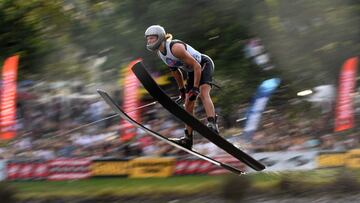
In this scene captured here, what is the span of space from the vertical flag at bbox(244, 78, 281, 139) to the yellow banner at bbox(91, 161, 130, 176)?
2.37 m

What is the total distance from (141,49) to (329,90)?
4.18 meters

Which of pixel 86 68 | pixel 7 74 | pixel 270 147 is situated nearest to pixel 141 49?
pixel 86 68

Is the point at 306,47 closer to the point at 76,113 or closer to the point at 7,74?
the point at 76,113

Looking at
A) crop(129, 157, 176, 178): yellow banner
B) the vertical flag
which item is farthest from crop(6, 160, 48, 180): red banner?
the vertical flag

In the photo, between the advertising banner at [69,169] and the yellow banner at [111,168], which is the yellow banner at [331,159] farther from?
the advertising banner at [69,169]

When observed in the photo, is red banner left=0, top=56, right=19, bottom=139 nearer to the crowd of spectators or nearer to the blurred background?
the blurred background

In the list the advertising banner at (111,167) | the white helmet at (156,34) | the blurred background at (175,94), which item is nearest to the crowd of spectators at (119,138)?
the blurred background at (175,94)

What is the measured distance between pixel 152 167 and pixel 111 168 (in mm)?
825

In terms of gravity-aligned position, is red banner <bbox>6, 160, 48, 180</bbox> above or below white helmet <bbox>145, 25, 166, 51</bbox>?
below

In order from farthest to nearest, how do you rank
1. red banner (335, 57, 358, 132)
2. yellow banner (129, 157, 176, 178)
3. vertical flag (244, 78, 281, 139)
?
red banner (335, 57, 358, 132), vertical flag (244, 78, 281, 139), yellow banner (129, 157, 176, 178)

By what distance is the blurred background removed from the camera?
40.6ft

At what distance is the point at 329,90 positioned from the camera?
13.8 m

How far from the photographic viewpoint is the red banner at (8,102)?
41.3ft

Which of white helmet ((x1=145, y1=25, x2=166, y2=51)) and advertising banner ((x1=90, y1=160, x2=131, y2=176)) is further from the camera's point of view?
advertising banner ((x1=90, y1=160, x2=131, y2=176))
